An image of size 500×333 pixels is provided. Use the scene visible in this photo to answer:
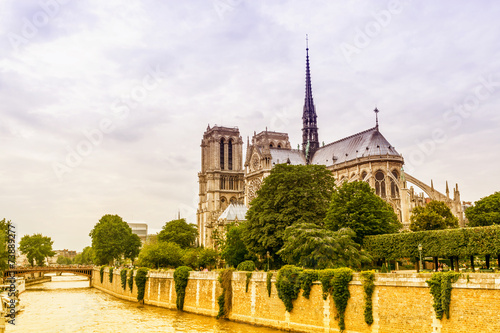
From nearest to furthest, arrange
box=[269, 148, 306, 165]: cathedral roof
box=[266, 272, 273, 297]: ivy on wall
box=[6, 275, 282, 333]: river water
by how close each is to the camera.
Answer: box=[266, 272, 273, 297]: ivy on wall
box=[6, 275, 282, 333]: river water
box=[269, 148, 306, 165]: cathedral roof

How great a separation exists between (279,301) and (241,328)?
310 centimetres

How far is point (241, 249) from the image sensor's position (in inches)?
1981

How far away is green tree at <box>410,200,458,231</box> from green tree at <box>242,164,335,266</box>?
14.2 meters

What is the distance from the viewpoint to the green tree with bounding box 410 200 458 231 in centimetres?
5306

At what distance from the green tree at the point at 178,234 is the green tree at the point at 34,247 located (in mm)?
32433

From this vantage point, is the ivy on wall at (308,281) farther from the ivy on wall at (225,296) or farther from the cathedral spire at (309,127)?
the cathedral spire at (309,127)

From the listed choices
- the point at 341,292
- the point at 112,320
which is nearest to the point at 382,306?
the point at 341,292

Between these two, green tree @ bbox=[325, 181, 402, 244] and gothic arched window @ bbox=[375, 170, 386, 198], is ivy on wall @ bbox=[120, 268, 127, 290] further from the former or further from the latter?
gothic arched window @ bbox=[375, 170, 386, 198]

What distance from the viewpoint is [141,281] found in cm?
4662

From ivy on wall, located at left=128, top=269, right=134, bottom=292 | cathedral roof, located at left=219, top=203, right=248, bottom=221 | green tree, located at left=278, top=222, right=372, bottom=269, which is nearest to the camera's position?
green tree, located at left=278, top=222, right=372, bottom=269

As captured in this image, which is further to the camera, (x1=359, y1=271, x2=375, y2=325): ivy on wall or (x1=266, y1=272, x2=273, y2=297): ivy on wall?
(x1=266, y1=272, x2=273, y2=297): ivy on wall

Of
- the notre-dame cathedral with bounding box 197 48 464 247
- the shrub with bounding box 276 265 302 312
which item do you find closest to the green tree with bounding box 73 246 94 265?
the notre-dame cathedral with bounding box 197 48 464 247

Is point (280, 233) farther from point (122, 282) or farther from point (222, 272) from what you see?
point (122, 282)

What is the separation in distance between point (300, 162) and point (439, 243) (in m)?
58.6
